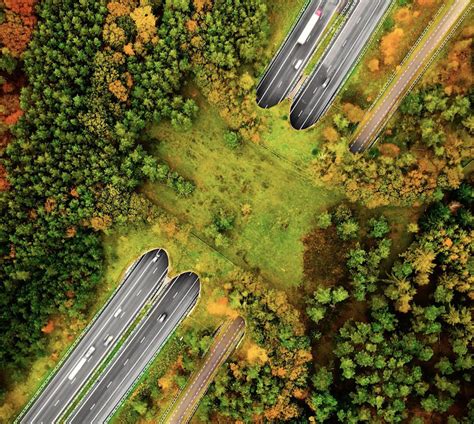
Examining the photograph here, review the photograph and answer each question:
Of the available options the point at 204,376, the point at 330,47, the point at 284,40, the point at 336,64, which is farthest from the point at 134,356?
the point at 330,47

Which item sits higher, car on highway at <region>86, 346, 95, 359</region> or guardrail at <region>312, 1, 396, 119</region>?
guardrail at <region>312, 1, 396, 119</region>

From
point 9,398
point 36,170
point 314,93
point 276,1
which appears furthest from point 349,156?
point 9,398

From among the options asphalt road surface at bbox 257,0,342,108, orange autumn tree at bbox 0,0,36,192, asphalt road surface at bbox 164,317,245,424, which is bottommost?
asphalt road surface at bbox 164,317,245,424

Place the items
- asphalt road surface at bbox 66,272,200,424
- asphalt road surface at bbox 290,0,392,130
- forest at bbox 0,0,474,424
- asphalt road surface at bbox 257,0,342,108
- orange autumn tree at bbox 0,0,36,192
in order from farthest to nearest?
asphalt road surface at bbox 66,272,200,424 → asphalt road surface at bbox 257,0,342,108 → asphalt road surface at bbox 290,0,392,130 → forest at bbox 0,0,474,424 → orange autumn tree at bbox 0,0,36,192

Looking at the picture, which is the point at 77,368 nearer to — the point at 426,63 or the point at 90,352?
the point at 90,352

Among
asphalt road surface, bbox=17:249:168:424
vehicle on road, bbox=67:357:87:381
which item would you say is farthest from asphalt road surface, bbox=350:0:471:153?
vehicle on road, bbox=67:357:87:381

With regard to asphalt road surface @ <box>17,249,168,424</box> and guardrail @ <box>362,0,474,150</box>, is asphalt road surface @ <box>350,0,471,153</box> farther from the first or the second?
asphalt road surface @ <box>17,249,168,424</box>

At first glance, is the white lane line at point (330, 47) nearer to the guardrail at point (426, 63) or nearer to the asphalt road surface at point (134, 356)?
the guardrail at point (426, 63)
